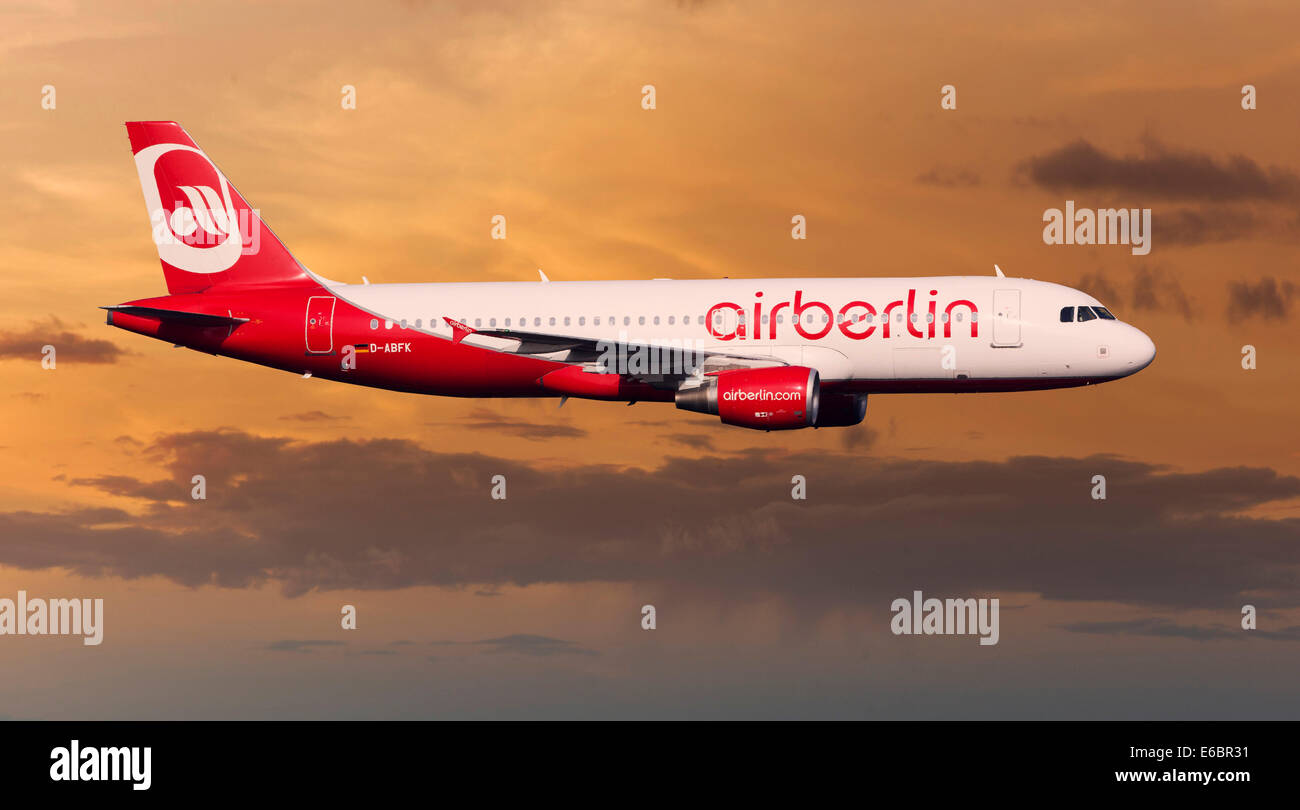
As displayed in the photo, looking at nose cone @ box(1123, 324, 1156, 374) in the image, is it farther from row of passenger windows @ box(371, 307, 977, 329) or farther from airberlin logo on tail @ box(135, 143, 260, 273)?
airberlin logo on tail @ box(135, 143, 260, 273)

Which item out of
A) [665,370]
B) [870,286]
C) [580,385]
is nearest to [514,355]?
[580,385]

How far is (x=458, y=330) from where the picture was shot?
3744cm

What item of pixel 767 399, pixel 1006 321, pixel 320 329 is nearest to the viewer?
pixel 767 399

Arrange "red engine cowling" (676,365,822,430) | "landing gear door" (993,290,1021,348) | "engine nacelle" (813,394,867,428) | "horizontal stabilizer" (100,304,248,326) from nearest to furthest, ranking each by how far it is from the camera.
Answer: "red engine cowling" (676,365,822,430), "landing gear door" (993,290,1021,348), "engine nacelle" (813,394,867,428), "horizontal stabilizer" (100,304,248,326)

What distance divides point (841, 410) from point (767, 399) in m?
4.99

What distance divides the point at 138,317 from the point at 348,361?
6.58m

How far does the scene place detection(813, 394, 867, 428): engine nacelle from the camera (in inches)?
1458

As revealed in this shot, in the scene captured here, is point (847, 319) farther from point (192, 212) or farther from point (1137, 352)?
point (192, 212)

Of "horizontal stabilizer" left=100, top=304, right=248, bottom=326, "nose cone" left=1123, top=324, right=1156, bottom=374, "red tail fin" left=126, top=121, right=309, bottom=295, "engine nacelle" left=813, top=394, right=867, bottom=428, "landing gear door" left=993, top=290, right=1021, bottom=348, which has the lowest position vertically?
"engine nacelle" left=813, top=394, right=867, bottom=428

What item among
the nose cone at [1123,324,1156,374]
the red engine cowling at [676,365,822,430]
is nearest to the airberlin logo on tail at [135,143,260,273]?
the red engine cowling at [676,365,822,430]

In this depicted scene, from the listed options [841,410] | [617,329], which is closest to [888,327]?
[841,410]

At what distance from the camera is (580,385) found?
36.3 m

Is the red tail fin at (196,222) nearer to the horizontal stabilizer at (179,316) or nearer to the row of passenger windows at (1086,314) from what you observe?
the horizontal stabilizer at (179,316)

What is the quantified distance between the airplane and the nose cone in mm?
45
